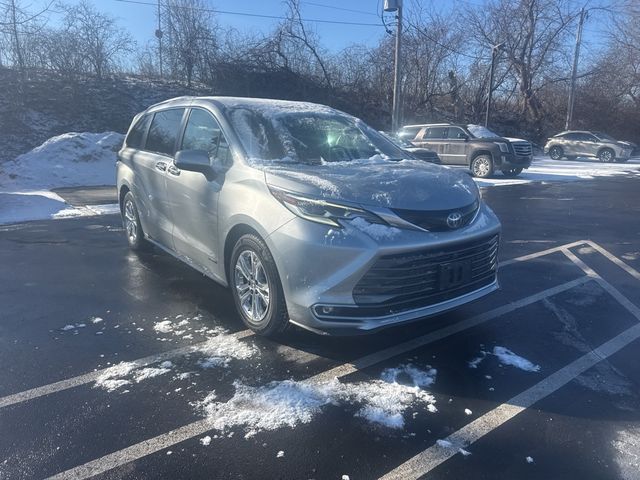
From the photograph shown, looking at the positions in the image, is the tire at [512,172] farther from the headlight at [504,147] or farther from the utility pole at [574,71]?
the utility pole at [574,71]

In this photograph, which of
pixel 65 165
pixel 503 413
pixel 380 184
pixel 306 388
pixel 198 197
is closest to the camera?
pixel 503 413

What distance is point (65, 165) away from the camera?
43.4 feet

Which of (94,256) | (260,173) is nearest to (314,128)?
(260,173)

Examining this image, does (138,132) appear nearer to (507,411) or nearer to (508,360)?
(508,360)

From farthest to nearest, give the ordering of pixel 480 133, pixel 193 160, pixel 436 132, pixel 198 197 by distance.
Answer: pixel 436 132 → pixel 480 133 → pixel 198 197 → pixel 193 160

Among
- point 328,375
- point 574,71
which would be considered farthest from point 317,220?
point 574,71

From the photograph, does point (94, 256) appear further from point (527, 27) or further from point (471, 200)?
point (527, 27)

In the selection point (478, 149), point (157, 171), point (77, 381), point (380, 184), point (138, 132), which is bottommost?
point (77, 381)

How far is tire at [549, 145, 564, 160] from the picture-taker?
86.6ft

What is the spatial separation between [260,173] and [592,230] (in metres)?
6.90

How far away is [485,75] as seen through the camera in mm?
33906

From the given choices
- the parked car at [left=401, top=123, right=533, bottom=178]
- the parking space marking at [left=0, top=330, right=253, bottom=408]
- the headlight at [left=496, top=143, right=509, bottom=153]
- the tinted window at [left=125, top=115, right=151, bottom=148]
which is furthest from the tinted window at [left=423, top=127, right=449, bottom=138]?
the parking space marking at [left=0, top=330, right=253, bottom=408]

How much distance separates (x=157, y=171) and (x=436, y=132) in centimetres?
1436

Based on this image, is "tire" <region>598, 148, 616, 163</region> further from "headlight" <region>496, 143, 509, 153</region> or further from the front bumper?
the front bumper
